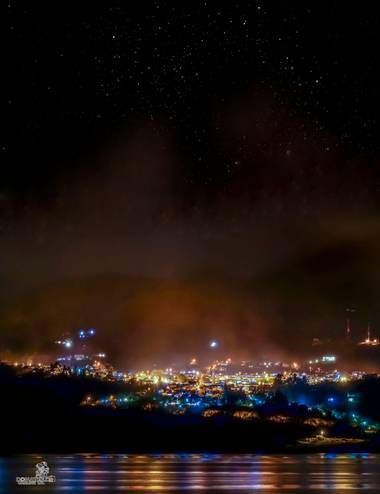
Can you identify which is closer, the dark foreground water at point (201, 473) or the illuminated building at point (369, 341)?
the dark foreground water at point (201, 473)

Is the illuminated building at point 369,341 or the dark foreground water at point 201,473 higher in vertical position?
the illuminated building at point 369,341

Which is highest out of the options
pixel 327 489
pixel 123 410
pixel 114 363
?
pixel 114 363

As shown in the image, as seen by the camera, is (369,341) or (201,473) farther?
(369,341)

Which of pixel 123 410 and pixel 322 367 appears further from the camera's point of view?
pixel 322 367

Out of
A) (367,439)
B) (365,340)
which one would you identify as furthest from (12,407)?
(365,340)

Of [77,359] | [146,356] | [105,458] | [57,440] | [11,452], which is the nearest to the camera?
[105,458]

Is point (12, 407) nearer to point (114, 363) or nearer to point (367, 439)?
point (367, 439)

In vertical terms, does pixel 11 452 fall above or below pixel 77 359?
below

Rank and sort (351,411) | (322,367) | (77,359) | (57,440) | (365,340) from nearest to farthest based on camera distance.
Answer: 1. (57,440)
2. (351,411)
3. (77,359)
4. (322,367)
5. (365,340)
